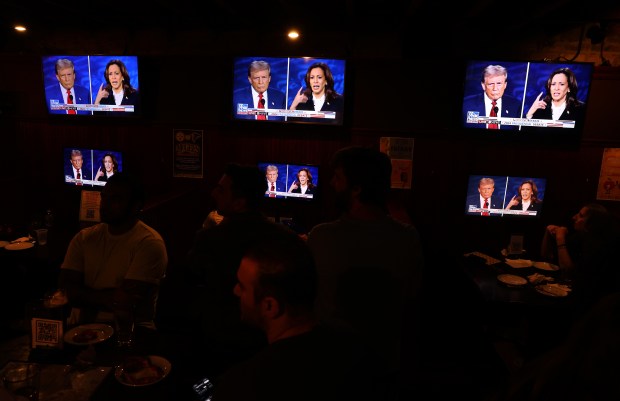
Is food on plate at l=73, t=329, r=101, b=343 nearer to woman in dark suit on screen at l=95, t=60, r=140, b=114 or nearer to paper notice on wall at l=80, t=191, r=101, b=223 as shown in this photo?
paper notice on wall at l=80, t=191, r=101, b=223

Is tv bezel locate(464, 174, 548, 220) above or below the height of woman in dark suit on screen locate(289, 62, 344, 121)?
below

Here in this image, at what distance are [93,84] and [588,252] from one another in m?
4.62

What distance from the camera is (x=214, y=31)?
596 centimetres

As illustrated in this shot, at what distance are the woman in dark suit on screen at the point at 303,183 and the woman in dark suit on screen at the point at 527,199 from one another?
1.89m

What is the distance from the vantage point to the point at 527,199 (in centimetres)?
428

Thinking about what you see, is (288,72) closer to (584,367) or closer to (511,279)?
(511,279)

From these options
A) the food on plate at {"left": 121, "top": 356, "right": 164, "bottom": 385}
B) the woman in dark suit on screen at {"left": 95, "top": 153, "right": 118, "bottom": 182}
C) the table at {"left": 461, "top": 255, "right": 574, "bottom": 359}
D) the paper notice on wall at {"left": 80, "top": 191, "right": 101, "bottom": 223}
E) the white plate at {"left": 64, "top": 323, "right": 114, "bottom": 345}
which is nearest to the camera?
the food on plate at {"left": 121, "top": 356, "right": 164, "bottom": 385}

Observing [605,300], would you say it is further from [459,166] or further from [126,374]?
[459,166]

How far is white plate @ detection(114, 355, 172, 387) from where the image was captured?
5.56 ft

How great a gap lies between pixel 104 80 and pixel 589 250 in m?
4.50

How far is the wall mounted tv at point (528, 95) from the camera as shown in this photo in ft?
12.9

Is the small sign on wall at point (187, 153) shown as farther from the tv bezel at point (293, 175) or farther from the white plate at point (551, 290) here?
the white plate at point (551, 290)

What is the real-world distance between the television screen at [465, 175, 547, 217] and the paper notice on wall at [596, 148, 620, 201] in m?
0.56

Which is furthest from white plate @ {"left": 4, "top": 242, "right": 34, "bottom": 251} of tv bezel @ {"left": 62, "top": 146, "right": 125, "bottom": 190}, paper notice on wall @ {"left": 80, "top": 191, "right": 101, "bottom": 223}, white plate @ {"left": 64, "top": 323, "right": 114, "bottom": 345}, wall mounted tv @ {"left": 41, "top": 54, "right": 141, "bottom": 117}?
white plate @ {"left": 64, "top": 323, "right": 114, "bottom": 345}
